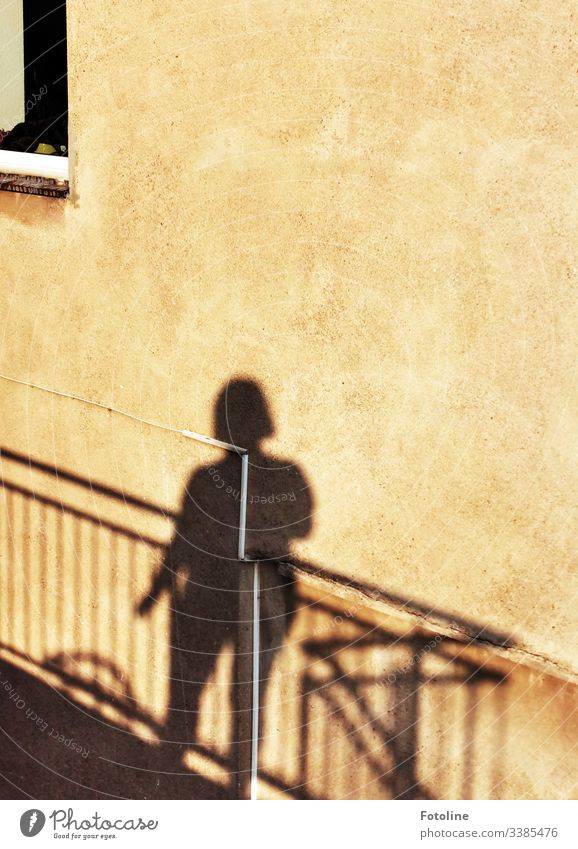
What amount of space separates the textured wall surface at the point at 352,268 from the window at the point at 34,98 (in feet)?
1.13

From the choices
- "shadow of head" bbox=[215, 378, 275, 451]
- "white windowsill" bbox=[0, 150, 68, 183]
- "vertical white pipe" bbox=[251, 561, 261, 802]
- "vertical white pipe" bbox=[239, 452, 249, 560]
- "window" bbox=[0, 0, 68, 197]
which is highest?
"window" bbox=[0, 0, 68, 197]

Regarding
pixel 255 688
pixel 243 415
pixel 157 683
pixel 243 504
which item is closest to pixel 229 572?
pixel 243 504

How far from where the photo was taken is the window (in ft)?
30.9

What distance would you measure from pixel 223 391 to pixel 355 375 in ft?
5.12

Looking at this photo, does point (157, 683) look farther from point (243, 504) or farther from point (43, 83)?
point (43, 83)

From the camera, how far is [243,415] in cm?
900

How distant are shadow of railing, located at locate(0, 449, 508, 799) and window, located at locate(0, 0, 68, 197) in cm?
348

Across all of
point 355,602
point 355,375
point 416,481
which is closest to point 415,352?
point 355,375

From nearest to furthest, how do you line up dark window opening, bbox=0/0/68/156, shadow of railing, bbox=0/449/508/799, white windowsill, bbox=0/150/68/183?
1. shadow of railing, bbox=0/449/508/799
2. white windowsill, bbox=0/150/68/183
3. dark window opening, bbox=0/0/68/156

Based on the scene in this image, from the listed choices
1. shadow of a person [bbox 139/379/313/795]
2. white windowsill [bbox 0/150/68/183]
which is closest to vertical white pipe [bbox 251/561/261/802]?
shadow of a person [bbox 139/379/313/795]

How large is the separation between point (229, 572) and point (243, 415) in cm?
186

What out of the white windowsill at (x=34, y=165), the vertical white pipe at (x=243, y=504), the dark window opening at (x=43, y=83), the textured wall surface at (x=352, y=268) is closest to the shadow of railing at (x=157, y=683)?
the textured wall surface at (x=352, y=268)

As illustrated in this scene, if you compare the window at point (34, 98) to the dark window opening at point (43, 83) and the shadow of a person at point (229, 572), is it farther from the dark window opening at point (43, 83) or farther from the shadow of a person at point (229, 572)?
the shadow of a person at point (229, 572)

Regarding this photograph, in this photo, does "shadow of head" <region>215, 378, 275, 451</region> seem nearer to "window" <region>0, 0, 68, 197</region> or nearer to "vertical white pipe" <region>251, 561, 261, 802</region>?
"vertical white pipe" <region>251, 561, 261, 802</region>
